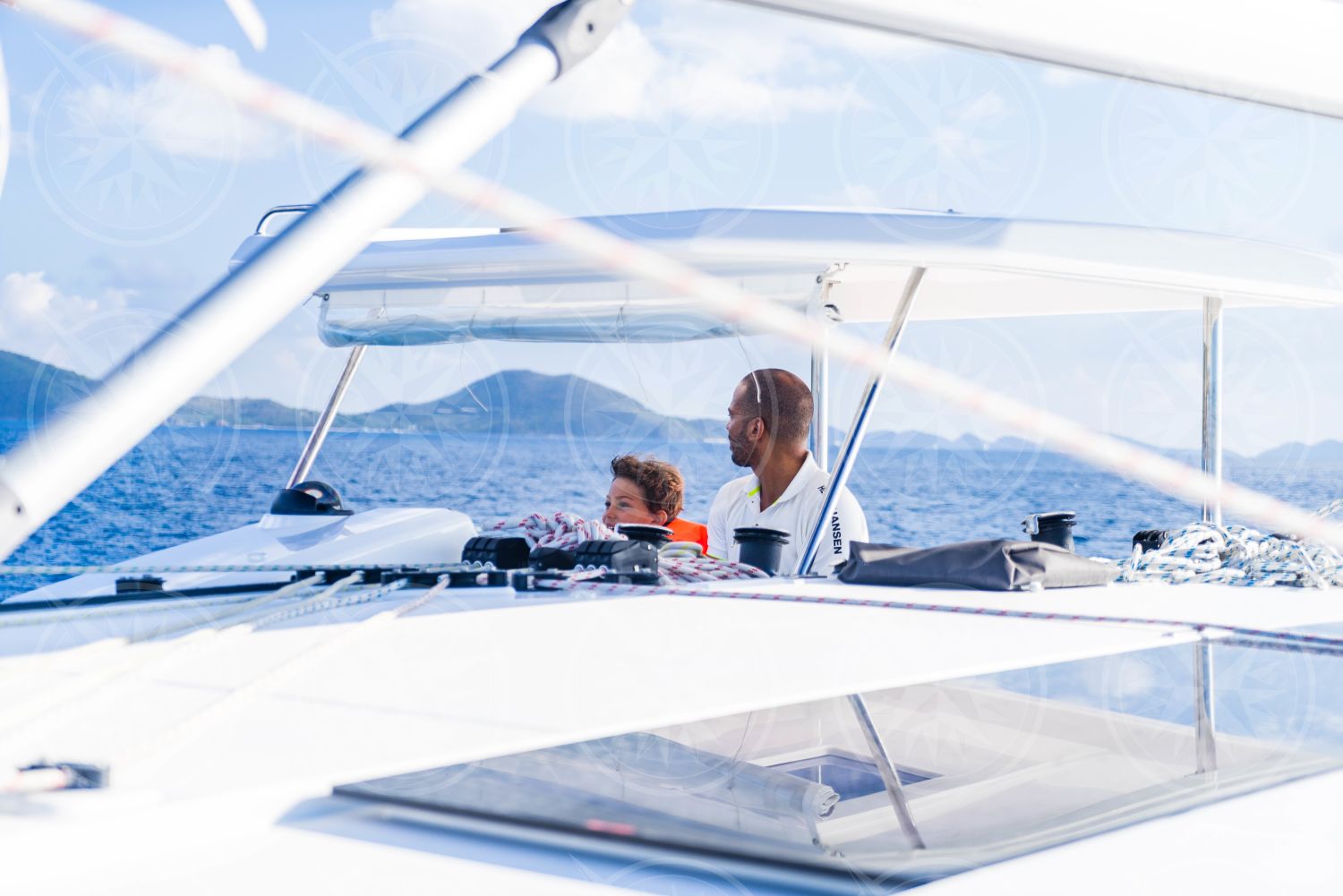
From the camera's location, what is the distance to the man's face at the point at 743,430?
403cm

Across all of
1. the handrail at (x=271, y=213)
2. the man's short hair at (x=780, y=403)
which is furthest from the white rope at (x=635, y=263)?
the man's short hair at (x=780, y=403)

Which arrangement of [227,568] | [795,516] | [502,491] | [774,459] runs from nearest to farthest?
[227,568] < [795,516] < [774,459] < [502,491]

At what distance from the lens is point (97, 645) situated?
156 cm

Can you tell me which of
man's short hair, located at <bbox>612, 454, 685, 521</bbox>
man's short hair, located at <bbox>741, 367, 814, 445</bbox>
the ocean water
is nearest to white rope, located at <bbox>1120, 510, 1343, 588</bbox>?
man's short hair, located at <bbox>741, 367, 814, 445</bbox>

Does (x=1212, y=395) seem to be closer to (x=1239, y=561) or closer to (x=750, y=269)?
(x=1239, y=561)

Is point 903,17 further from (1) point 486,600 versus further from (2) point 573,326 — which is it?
(2) point 573,326

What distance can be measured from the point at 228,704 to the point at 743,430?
2918 millimetres

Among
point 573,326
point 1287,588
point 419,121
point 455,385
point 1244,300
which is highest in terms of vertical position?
point 1244,300

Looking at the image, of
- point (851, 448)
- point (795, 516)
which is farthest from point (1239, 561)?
point (795, 516)

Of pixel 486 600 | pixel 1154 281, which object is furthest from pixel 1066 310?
pixel 486 600

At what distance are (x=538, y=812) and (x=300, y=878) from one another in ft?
0.78

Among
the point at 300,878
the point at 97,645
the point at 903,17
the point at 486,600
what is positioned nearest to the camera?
the point at 300,878

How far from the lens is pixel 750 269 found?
2922 millimetres

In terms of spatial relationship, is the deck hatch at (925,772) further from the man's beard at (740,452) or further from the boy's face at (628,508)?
the boy's face at (628,508)
